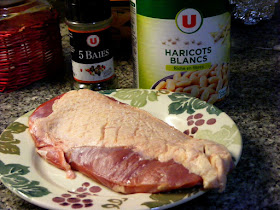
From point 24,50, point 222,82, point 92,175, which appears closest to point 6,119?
point 24,50

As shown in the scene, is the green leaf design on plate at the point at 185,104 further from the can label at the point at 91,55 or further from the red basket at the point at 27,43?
the red basket at the point at 27,43

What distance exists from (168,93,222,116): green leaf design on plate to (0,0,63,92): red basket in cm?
41

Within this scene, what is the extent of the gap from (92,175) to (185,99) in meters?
0.33

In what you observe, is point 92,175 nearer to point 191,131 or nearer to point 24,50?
point 191,131

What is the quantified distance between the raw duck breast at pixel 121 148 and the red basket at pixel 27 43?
278 mm

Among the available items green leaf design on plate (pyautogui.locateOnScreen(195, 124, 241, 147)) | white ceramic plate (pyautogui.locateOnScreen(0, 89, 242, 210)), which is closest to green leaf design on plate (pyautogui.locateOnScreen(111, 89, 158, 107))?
white ceramic plate (pyautogui.locateOnScreen(0, 89, 242, 210))

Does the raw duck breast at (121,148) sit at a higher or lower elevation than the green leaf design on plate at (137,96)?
higher

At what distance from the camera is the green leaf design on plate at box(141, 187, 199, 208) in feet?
2.31

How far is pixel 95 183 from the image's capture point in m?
0.81

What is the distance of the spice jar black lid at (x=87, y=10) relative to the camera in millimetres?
1038

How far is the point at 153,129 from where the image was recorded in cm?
86

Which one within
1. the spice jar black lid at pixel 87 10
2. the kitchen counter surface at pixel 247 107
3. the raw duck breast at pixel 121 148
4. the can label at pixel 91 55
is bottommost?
the kitchen counter surface at pixel 247 107

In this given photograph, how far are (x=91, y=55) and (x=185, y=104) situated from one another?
270mm

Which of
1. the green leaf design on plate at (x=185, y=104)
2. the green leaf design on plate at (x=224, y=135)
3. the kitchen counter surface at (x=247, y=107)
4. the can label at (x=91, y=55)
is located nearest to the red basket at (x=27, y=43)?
the kitchen counter surface at (x=247, y=107)
